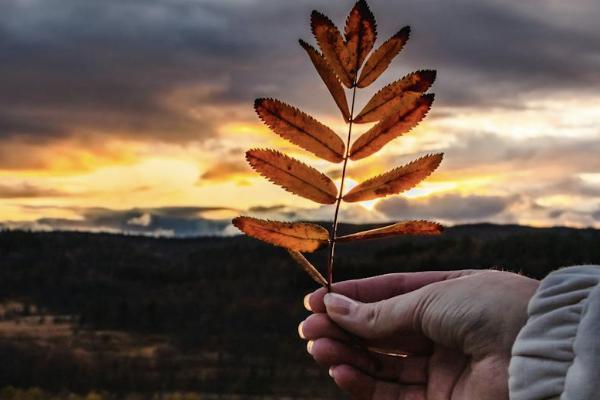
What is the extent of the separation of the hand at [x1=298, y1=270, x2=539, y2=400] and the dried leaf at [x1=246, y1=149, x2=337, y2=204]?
2.45 feet

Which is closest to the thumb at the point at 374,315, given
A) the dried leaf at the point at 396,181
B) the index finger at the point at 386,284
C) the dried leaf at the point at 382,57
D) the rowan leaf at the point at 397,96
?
the index finger at the point at 386,284

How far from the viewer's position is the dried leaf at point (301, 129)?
2803 millimetres

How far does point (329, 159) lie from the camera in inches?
116

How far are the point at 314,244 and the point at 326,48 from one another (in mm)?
789

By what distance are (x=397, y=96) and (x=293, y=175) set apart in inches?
20.2

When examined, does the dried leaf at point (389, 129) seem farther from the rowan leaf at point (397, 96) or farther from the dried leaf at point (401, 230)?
the dried leaf at point (401, 230)

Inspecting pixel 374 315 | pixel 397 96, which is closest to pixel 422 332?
pixel 374 315

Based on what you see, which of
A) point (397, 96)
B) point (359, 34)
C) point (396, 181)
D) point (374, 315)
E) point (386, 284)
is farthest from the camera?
point (386, 284)

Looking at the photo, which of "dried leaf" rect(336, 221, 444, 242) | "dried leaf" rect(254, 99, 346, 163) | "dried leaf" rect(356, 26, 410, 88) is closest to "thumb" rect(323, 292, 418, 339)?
"dried leaf" rect(336, 221, 444, 242)

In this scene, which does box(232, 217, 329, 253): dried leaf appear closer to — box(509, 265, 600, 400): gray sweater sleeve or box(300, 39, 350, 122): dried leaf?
box(300, 39, 350, 122): dried leaf

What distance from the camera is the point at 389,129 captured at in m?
2.87

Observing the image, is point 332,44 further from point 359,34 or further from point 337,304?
point 337,304

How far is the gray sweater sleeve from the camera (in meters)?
2.61

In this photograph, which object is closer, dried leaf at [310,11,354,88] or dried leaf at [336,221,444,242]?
dried leaf at [310,11,354,88]
